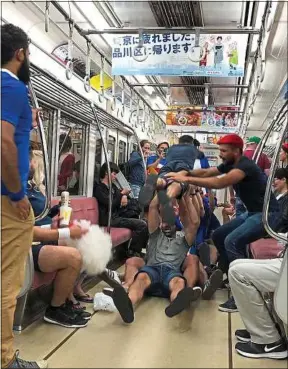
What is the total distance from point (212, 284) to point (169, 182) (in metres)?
1.64

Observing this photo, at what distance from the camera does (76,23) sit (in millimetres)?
4625

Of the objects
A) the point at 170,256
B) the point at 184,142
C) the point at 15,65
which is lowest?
the point at 170,256

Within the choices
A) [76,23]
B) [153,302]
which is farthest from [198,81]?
[153,302]

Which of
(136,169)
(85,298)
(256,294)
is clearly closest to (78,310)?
(85,298)

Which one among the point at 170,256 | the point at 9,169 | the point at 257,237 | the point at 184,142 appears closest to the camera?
the point at 9,169

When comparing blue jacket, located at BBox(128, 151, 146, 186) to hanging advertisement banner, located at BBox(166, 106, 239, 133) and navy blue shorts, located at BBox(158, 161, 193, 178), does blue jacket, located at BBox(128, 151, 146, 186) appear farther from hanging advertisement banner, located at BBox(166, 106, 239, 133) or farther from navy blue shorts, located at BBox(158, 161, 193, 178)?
navy blue shorts, located at BBox(158, 161, 193, 178)

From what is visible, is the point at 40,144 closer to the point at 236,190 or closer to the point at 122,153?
the point at 236,190

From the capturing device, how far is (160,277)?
3.59m

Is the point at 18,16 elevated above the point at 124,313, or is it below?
above

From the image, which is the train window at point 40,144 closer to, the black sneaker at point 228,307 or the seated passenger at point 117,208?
the seated passenger at point 117,208

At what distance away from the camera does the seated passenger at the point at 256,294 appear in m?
2.38

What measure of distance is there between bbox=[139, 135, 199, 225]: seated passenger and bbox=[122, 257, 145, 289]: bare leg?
5.01ft

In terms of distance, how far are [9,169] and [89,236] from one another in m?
0.53

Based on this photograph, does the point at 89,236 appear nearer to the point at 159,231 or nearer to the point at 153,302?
the point at 153,302
